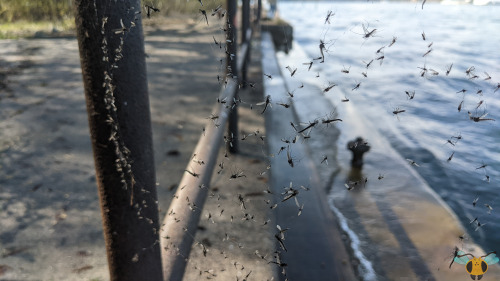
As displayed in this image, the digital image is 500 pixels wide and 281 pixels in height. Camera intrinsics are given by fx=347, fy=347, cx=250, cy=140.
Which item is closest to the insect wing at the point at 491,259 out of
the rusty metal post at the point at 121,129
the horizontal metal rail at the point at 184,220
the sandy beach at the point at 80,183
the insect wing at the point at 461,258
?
the insect wing at the point at 461,258

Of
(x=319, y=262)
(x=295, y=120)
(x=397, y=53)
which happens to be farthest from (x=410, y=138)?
(x=397, y=53)

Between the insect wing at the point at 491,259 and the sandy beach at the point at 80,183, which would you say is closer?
the sandy beach at the point at 80,183

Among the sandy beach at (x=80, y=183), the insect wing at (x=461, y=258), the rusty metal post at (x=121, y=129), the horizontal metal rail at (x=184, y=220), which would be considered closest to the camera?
the rusty metal post at (x=121, y=129)

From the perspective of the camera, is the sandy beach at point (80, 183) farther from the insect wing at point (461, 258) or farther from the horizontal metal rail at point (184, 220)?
the insect wing at point (461, 258)

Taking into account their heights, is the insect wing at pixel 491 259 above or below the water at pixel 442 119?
above

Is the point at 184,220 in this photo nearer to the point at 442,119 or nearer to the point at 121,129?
the point at 121,129

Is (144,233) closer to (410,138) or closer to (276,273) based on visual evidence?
(276,273)

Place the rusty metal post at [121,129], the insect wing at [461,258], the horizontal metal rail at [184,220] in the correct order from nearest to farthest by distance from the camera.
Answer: the rusty metal post at [121,129] → the horizontal metal rail at [184,220] → the insect wing at [461,258]
